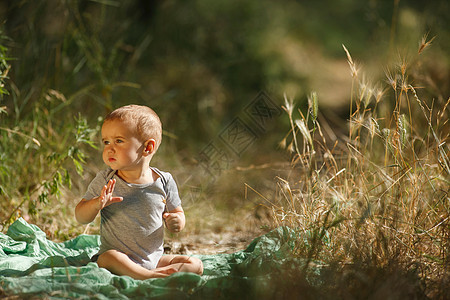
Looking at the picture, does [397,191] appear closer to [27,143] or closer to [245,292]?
[245,292]

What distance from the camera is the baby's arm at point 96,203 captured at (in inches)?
80.4

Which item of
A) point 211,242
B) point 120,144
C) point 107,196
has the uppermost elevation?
point 120,144

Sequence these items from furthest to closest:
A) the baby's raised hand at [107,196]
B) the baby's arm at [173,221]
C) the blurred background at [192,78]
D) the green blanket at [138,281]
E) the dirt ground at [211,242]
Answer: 1. the blurred background at [192,78]
2. the dirt ground at [211,242]
3. the baby's arm at [173,221]
4. the baby's raised hand at [107,196]
5. the green blanket at [138,281]

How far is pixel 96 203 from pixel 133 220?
0.61 ft

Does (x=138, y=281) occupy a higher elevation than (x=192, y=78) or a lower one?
lower

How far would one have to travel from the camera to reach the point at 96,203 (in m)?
2.06

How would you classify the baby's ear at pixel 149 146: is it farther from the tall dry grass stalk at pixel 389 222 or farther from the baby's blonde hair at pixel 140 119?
the tall dry grass stalk at pixel 389 222

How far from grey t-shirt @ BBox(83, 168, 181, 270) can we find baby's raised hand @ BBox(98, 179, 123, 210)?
0.36 ft

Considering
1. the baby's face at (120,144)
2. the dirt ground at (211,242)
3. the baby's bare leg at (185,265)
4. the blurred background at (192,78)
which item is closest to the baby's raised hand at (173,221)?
the baby's bare leg at (185,265)

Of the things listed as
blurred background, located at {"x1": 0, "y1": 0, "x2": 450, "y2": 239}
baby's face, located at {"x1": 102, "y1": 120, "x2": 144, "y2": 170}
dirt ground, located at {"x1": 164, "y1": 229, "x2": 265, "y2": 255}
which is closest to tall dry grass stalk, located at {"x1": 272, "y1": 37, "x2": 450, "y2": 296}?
blurred background, located at {"x1": 0, "y1": 0, "x2": 450, "y2": 239}

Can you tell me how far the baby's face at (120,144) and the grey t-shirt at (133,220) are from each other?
0.12 metres

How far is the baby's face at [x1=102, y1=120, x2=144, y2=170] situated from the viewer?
211 centimetres

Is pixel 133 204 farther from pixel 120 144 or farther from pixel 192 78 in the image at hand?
pixel 192 78

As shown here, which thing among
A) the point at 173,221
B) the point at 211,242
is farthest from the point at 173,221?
the point at 211,242
